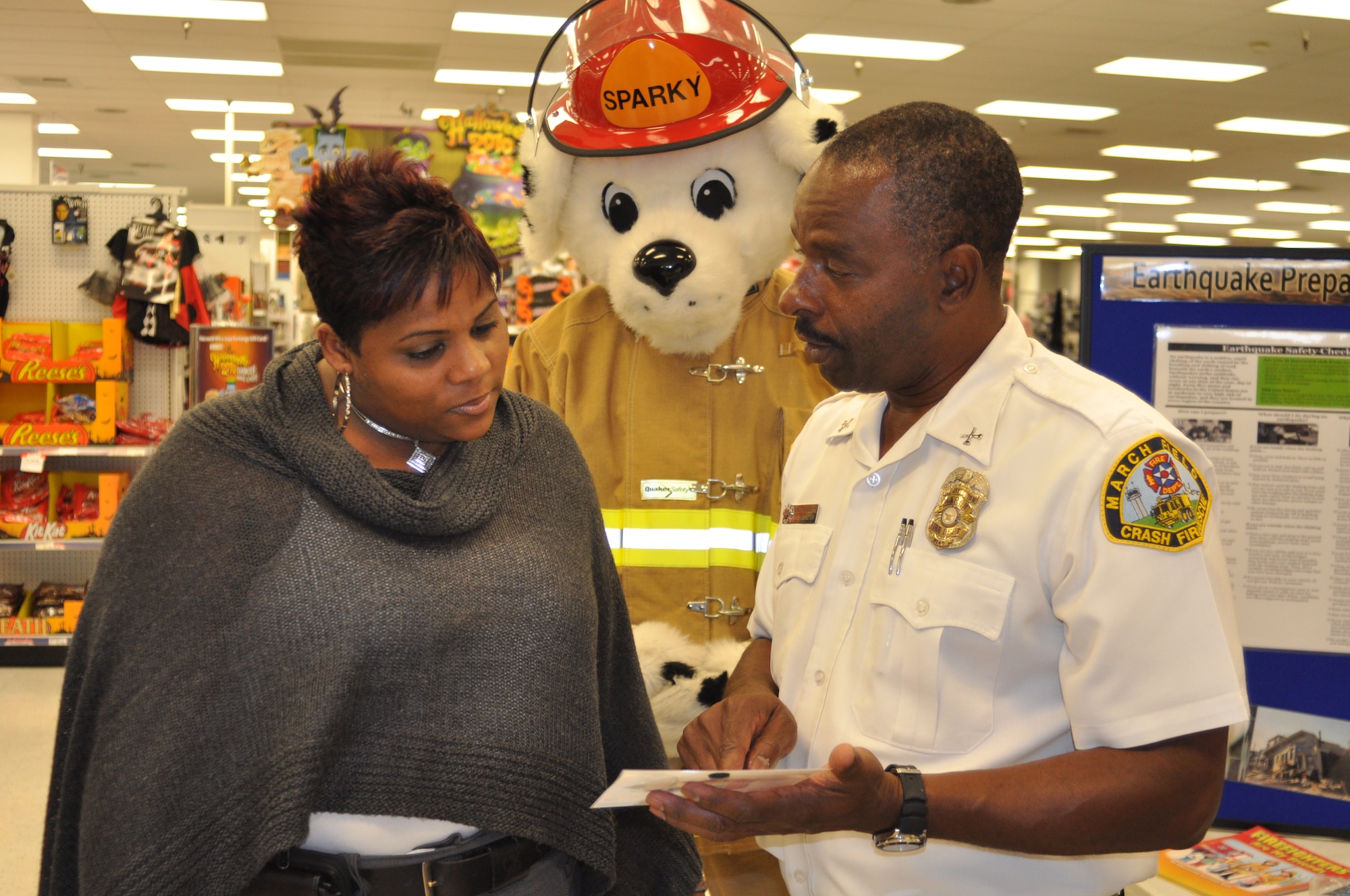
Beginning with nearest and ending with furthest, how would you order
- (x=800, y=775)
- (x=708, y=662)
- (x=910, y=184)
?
(x=800, y=775) → (x=910, y=184) → (x=708, y=662)

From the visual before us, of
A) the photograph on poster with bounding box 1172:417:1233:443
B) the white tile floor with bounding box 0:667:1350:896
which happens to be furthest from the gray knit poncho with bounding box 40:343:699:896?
the photograph on poster with bounding box 1172:417:1233:443

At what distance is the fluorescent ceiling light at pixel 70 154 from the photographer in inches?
572

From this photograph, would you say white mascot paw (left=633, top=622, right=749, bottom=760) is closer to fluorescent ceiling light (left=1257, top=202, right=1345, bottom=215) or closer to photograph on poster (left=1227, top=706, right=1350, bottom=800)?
photograph on poster (left=1227, top=706, right=1350, bottom=800)

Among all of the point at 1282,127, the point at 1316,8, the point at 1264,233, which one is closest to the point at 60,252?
the point at 1316,8

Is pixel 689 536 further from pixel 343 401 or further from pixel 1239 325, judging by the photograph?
pixel 1239 325

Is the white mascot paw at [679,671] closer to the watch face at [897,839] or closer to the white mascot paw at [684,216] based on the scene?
the white mascot paw at [684,216]

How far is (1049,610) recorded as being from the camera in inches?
49.7

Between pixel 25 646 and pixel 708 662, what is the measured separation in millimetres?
5042

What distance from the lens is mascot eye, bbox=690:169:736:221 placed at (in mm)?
2459

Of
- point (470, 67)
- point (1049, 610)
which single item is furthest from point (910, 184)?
point (470, 67)

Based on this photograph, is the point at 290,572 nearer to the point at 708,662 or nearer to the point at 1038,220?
the point at 708,662

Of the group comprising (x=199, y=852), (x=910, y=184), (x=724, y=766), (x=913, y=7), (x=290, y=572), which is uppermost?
(x=913, y=7)

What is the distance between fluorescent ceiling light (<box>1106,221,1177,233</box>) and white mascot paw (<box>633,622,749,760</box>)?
759 inches

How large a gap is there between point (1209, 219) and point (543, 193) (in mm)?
19266
